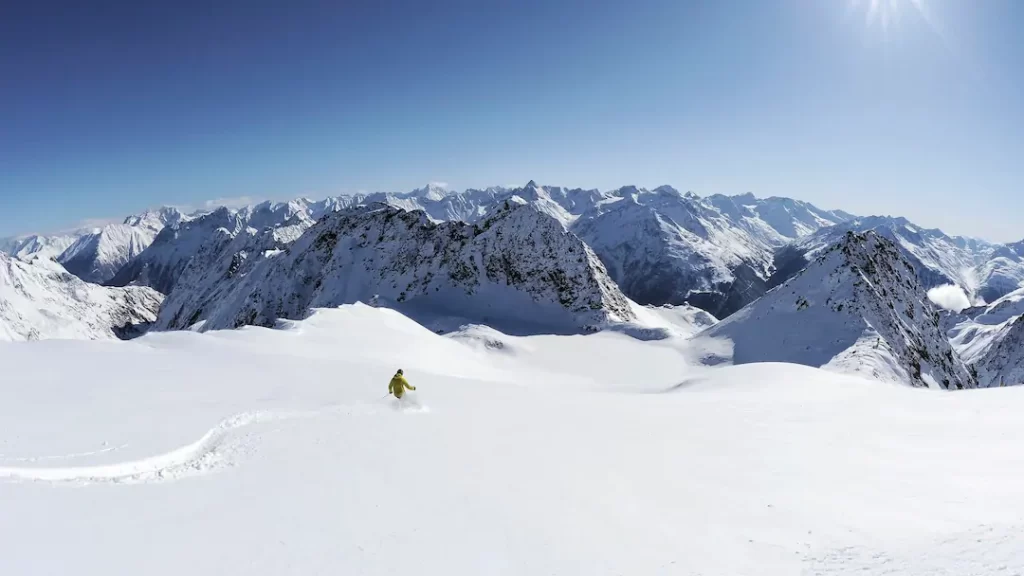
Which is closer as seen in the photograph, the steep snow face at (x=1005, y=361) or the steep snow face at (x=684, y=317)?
the steep snow face at (x=1005, y=361)

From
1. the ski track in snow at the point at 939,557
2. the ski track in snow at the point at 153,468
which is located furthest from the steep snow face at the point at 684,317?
the ski track in snow at the point at 939,557

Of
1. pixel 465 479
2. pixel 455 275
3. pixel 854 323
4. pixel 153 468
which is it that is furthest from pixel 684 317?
pixel 153 468

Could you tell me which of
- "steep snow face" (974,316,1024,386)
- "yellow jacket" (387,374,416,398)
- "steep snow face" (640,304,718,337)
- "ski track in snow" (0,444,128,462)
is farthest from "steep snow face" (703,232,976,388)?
"ski track in snow" (0,444,128,462)

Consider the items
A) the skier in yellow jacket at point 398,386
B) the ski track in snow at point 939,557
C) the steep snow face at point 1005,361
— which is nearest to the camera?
the ski track in snow at point 939,557

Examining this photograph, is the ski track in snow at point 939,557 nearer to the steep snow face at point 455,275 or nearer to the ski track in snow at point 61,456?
the ski track in snow at point 61,456

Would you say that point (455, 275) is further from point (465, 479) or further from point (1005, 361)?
point (1005, 361)

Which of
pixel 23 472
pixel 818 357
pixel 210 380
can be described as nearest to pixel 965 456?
pixel 23 472

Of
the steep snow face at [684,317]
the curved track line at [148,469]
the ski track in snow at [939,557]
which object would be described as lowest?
the ski track in snow at [939,557]
